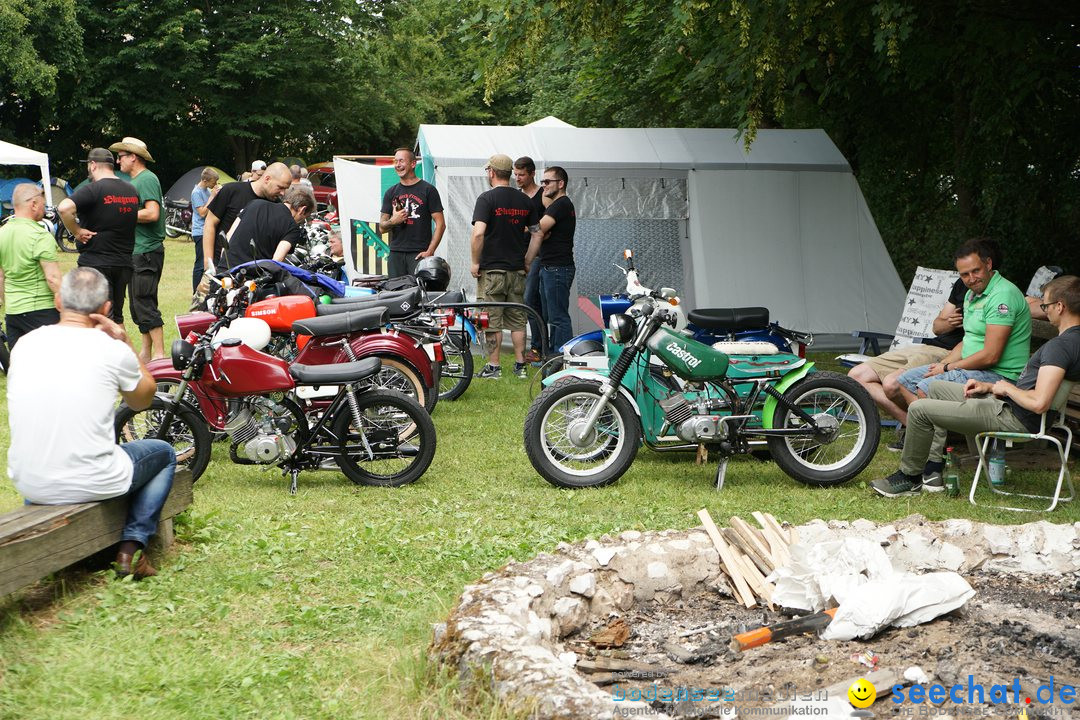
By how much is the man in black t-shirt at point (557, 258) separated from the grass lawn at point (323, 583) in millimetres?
2916

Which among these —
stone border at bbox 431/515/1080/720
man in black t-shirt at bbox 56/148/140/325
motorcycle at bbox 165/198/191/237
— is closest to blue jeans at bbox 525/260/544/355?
man in black t-shirt at bbox 56/148/140/325

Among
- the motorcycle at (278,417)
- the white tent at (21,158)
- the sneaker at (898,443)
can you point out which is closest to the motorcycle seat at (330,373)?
the motorcycle at (278,417)

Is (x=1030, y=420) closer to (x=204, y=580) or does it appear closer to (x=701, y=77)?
(x=204, y=580)

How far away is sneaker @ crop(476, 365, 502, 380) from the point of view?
33.2 ft

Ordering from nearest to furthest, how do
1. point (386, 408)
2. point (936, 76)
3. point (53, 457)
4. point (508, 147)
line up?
1. point (53, 457)
2. point (386, 408)
3. point (508, 147)
4. point (936, 76)

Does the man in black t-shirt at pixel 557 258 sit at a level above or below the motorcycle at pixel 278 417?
above

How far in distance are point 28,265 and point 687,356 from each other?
4.65m

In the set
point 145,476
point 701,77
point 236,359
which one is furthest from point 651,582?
point 701,77

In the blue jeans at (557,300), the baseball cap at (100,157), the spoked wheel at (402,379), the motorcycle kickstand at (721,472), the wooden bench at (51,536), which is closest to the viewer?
the wooden bench at (51,536)

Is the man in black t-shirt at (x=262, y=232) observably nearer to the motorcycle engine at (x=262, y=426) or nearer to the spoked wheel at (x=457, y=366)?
the spoked wheel at (x=457, y=366)

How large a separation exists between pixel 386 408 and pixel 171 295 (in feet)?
33.2

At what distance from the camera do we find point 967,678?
3.43m

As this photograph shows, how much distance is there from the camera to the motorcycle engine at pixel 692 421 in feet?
21.6

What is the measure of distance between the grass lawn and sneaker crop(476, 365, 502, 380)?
2551 millimetres
